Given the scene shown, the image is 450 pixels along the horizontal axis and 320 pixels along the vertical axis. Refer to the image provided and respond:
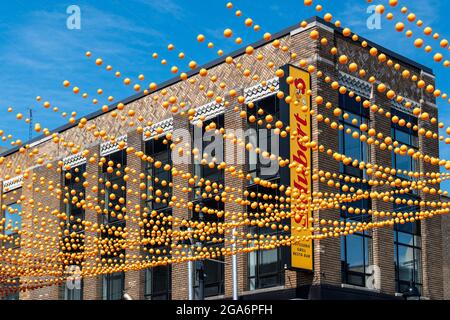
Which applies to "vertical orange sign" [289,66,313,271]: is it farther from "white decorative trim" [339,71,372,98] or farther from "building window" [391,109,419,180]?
"building window" [391,109,419,180]

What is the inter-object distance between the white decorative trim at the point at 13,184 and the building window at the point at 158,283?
13.9 meters

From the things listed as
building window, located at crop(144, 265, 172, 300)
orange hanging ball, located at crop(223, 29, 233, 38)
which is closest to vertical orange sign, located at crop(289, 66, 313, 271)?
building window, located at crop(144, 265, 172, 300)

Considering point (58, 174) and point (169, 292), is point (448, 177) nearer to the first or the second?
point (169, 292)

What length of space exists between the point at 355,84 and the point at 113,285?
54.3ft

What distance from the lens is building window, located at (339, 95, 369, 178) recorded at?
33.9 m

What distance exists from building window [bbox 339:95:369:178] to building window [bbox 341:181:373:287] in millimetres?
749

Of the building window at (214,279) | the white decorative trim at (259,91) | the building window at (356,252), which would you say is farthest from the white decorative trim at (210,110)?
the building window at (356,252)

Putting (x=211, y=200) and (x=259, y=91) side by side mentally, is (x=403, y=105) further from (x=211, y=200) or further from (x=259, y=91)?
(x=211, y=200)

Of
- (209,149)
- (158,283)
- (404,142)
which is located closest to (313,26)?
(209,149)

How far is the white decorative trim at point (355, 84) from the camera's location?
34.4 m

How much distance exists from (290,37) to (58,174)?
19.0 meters

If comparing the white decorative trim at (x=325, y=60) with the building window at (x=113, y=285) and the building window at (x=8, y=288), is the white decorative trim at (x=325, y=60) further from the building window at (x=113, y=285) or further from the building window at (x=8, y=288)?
the building window at (x=113, y=285)
